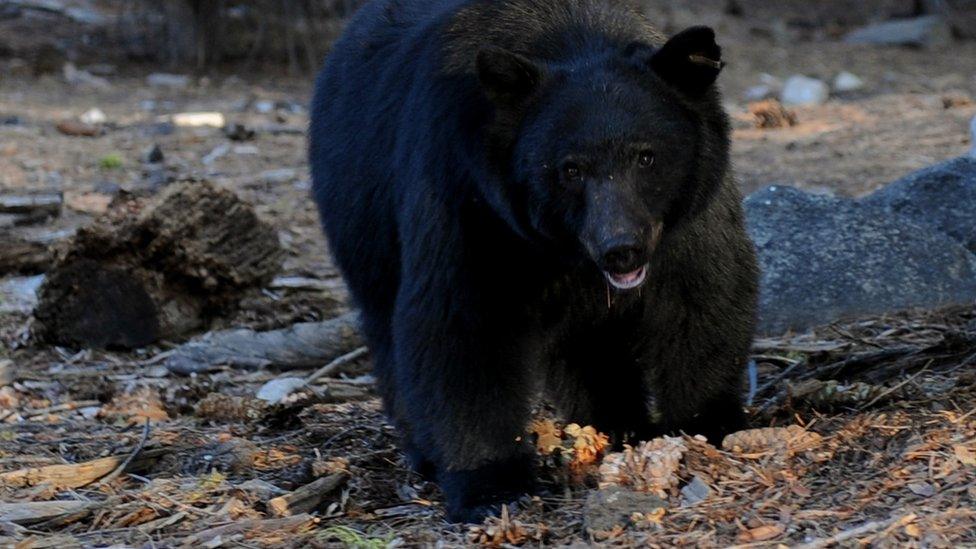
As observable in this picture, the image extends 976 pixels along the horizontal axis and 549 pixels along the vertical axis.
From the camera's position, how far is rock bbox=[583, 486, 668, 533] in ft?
13.4

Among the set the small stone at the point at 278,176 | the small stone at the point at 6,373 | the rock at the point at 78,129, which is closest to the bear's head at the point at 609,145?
the small stone at the point at 6,373

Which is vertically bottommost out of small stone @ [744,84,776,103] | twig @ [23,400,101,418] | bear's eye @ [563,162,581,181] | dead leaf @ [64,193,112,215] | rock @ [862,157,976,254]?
twig @ [23,400,101,418]

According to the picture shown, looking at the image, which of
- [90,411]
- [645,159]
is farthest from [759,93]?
[645,159]

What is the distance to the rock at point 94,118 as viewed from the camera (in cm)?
1251

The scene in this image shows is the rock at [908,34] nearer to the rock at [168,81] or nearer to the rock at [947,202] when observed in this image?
the rock at [168,81]

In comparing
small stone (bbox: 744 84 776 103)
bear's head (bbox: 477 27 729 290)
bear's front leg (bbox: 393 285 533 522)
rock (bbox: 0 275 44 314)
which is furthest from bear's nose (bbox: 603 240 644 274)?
small stone (bbox: 744 84 776 103)

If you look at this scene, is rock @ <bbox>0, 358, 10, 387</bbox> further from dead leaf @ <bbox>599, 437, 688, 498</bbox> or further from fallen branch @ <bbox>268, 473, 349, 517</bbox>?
dead leaf @ <bbox>599, 437, 688, 498</bbox>

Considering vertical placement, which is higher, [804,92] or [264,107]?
[804,92]

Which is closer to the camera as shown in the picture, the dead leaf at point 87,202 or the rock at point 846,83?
the dead leaf at point 87,202

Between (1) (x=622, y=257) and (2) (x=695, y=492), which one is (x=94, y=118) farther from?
(2) (x=695, y=492)

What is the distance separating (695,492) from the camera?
4250 mm

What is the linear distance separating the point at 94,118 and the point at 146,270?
5942 mm

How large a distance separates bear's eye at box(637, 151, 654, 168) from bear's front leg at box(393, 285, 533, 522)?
669mm

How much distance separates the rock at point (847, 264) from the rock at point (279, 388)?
84.2 inches
